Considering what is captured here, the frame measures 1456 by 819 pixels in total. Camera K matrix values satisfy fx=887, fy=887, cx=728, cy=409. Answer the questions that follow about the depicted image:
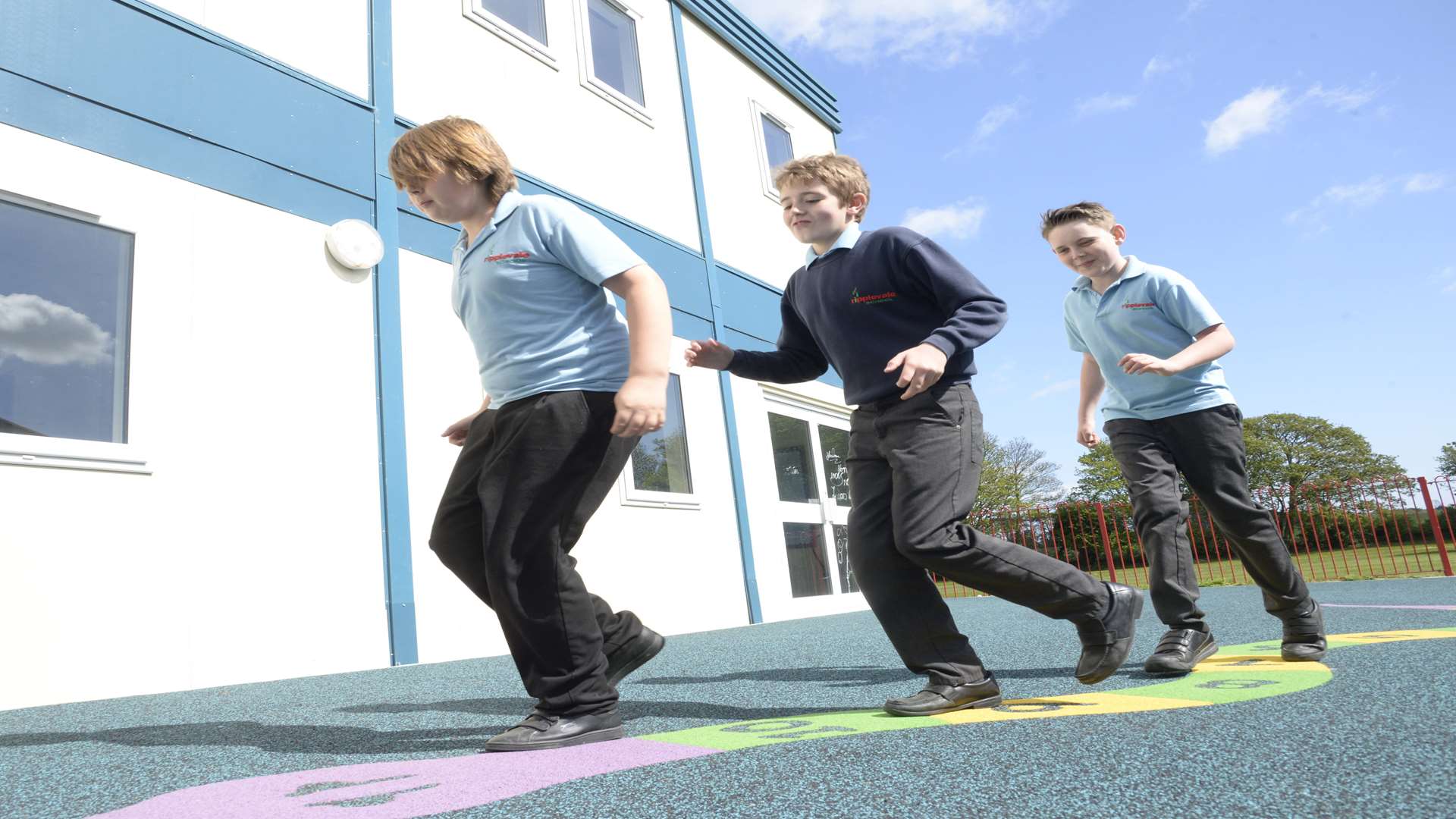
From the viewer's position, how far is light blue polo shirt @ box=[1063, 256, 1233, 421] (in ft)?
9.16

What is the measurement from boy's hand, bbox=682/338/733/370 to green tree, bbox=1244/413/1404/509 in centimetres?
3930

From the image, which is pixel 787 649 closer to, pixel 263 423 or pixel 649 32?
pixel 263 423

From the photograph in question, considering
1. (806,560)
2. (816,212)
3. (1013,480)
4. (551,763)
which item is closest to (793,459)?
(806,560)

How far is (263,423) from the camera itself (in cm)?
405

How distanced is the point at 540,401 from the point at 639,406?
0.25 metres

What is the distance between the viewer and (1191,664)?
2.53 m

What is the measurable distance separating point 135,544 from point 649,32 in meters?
6.12

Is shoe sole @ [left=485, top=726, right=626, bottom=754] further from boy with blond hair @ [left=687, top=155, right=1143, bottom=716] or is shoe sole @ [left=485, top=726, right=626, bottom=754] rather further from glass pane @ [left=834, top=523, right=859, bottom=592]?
glass pane @ [left=834, top=523, right=859, bottom=592]

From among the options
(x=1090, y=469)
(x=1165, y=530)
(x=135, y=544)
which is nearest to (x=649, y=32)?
(x=135, y=544)

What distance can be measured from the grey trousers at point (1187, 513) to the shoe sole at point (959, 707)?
0.90m

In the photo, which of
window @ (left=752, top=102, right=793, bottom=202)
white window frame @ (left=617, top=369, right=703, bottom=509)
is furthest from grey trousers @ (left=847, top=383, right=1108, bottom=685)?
window @ (left=752, top=102, right=793, bottom=202)

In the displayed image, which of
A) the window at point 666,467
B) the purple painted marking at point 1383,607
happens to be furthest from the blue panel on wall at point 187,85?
the purple painted marking at point 1383,607

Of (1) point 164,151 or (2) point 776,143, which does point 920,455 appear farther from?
(2) point 776,143

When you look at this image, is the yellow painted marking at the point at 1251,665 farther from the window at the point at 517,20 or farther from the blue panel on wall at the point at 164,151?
the window at the point at 517,20
